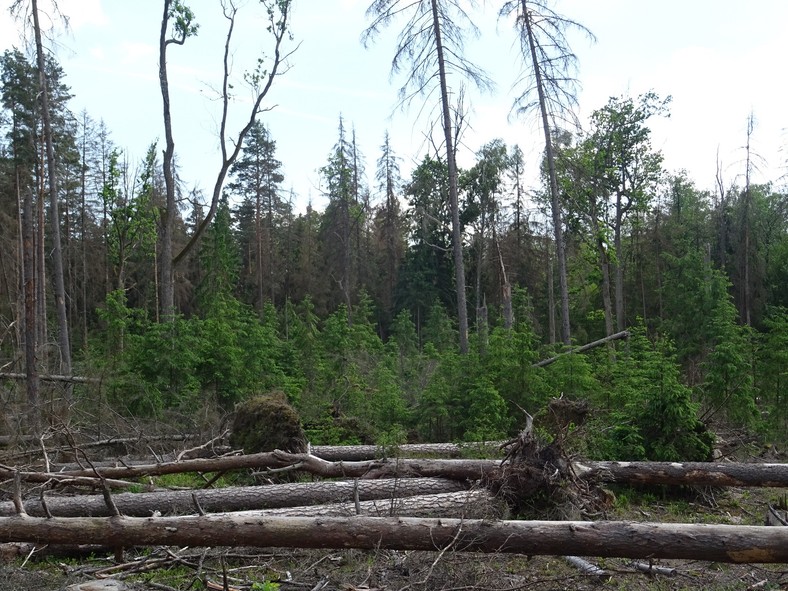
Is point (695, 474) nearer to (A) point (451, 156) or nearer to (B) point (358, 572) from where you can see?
(B) point (358, 572)

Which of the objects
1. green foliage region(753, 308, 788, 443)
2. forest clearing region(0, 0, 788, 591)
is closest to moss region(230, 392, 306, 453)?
forest clearing region(0, 0, 788, 591)

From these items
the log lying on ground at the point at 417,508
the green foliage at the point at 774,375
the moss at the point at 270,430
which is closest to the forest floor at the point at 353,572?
the log lying on ground at the point at 417,508

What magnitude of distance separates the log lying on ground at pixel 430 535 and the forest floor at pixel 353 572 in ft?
0.76

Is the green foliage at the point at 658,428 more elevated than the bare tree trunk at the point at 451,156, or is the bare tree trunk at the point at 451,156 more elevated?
the bare tree trunk at the point at 451,156

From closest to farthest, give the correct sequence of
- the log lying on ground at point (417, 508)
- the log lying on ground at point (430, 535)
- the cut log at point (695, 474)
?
the log lying on ground at point (430, 535) < the log lying on ground at point (417, 508) < the cut log at point (695, 474)

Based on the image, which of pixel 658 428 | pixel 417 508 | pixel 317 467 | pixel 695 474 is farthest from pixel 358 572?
pixel 658 428

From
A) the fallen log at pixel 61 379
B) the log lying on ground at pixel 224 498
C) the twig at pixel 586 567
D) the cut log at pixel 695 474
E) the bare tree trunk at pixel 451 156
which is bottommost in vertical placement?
the twig at pixel 586 567

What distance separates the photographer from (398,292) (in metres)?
43.6

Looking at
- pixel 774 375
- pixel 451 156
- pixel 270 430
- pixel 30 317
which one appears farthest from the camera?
pixel 451 156

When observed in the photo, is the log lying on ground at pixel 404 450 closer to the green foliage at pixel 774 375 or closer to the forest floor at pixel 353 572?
the forest floor at pixel 353 572

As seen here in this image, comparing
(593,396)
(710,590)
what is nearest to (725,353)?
(593,396)

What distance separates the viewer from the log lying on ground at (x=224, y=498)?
7.32 meters

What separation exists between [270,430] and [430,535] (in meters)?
4.66

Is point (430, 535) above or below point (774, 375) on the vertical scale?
below
